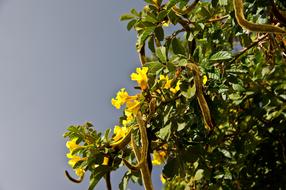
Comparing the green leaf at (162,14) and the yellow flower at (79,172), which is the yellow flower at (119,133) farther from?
the green leaf at (162,14)

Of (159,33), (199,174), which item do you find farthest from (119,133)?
(199,174)

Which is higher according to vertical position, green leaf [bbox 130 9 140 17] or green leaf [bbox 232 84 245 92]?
green leaf [bbox 130 9 140 17]

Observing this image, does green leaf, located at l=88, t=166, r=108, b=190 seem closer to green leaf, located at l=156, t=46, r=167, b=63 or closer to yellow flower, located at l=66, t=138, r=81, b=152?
yellow flower, located at l=66, t=138, r=81, b=152

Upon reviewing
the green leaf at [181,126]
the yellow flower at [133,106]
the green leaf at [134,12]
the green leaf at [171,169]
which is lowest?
the green leaf at [171,169]

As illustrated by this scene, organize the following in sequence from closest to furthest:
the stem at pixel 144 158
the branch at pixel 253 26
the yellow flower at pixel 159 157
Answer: the branch at pixel 253 26 < the stem at pixel 144 158 < the yellow flower at pixel 159 157

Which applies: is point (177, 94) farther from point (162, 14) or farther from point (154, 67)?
point (162, 14)

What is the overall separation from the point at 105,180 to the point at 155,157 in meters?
0.47

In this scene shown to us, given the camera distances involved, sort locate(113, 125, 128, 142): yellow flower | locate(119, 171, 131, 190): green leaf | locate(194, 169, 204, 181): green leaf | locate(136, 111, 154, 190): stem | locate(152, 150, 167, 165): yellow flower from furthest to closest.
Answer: locate(194, 169, 204, 181): green leaf < locate(152, 150, 167, 165): yellow flower < locate(119, 171, 131, 190): green leaf < locate(113, 125, 128, 142): yellow flower < locate(136, 111, 154, 190): stem

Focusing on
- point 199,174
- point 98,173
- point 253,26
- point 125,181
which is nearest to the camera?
point 253,26

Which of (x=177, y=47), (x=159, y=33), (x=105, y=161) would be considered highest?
(x=159, y=33)

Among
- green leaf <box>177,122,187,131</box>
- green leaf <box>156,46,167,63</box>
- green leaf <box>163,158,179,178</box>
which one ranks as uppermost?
→ green leaf <box>156,46,167,63</box>

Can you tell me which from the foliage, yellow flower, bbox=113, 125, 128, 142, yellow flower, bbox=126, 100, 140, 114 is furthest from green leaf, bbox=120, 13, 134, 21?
yellow flower, bbox=113, 125, 128, 142

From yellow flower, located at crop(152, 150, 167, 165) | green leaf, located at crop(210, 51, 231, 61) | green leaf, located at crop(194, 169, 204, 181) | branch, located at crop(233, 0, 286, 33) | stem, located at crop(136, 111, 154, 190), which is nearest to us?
branch, located at crop(233, 0, 286, 33)

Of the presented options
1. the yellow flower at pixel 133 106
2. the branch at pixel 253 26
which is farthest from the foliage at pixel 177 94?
the branch at pixel 253 26
